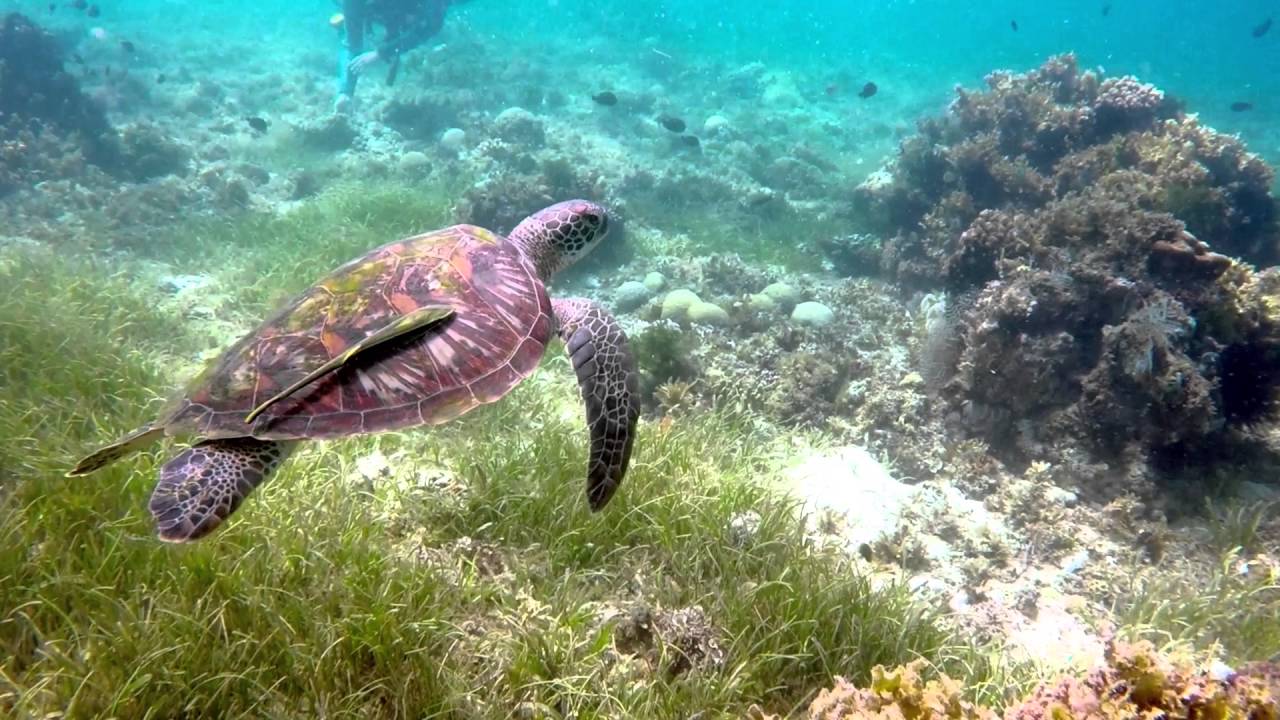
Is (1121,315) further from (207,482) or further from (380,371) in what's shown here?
(207,482)

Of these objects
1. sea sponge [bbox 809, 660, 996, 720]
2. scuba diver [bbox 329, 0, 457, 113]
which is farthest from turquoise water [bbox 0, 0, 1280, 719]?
scuba diver [bbox 329, 0, 457, 113]

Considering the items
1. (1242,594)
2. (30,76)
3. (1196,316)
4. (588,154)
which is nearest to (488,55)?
(588,154)

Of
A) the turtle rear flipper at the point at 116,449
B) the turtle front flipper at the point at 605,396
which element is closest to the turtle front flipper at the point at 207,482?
the turtle rear flipper at the point at 116,449

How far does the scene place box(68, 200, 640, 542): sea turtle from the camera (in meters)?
2.91

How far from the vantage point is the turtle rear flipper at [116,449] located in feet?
9.32

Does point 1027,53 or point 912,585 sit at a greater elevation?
point 1027,53

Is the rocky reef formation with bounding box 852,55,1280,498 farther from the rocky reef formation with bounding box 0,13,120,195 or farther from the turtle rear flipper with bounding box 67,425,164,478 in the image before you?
the rocky reef formation with bounding box 0,13,120,195

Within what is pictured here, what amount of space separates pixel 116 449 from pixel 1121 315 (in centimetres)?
840

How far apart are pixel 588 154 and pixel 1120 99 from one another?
39.0ft

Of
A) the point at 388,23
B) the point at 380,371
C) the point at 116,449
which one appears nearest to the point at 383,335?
the point at 380,371

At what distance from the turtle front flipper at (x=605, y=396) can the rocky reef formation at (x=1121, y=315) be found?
4513 millimetres

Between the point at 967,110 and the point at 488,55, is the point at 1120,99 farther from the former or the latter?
the point at 488,55

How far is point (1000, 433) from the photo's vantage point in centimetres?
614

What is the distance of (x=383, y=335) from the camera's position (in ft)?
9.75
